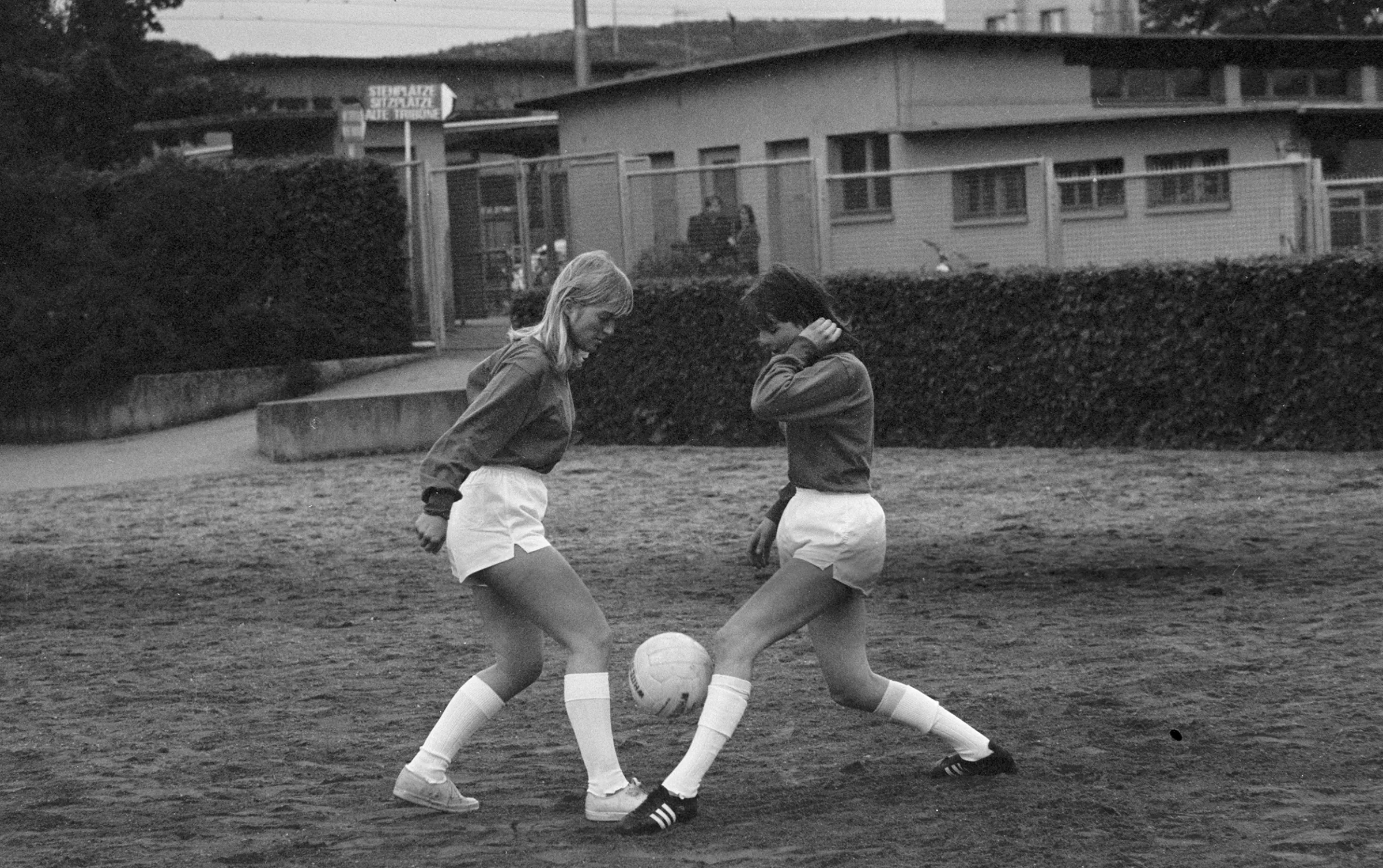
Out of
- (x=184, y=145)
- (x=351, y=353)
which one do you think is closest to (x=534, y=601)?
(x=351, y=353)

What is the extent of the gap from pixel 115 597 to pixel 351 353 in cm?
1373

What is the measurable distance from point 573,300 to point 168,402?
61.2ft

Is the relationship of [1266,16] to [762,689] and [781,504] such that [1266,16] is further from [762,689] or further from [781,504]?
[781,504]

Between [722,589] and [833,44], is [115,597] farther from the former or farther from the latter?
[833,44]

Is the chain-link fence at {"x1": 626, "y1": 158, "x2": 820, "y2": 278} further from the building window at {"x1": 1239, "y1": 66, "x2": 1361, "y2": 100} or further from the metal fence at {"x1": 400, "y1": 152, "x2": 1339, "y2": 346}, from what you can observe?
the building window at {"x1": 1239, "y1": 66, "x2": 1361, "y2": 100}

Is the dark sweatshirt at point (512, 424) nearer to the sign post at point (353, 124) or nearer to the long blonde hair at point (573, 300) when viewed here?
the long blonde hair at point (573, 300)

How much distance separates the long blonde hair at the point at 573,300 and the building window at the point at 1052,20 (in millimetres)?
77383

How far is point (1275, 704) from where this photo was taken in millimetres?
7027

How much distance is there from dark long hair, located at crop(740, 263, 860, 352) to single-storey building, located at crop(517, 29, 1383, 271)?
1355 cm

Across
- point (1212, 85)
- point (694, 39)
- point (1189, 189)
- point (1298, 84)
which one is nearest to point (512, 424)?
point (1189, 189)

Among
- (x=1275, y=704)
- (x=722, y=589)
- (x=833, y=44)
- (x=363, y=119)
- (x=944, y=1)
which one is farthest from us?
(x=944, y=1)

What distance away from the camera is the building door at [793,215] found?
21547mm

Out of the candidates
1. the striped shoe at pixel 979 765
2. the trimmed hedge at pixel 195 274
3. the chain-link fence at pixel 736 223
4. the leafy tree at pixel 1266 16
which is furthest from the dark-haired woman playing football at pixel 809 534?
the leafy tree at pixel 1266 16

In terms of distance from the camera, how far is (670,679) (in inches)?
227
